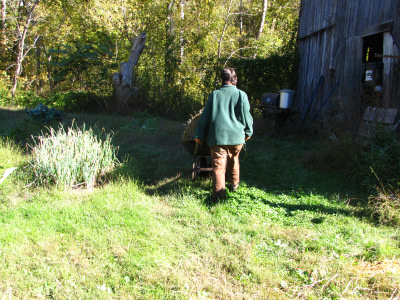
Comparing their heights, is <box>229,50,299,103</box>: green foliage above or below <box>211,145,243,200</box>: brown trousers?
above

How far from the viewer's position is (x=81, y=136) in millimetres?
5562

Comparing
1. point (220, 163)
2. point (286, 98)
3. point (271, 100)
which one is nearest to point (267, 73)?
point (271, 100)

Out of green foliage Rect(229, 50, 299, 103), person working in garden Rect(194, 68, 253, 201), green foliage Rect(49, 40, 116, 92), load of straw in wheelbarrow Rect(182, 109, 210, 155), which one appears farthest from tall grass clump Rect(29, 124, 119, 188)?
green foliage Rect(49, 40, 116, 92)

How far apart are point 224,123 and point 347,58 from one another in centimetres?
561

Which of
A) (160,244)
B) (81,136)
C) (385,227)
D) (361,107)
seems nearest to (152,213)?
(160,244)

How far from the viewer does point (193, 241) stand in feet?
12.0

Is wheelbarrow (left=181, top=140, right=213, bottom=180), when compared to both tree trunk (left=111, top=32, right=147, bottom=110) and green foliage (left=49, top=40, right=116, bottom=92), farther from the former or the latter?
green foliage (left=49, top=40, right=116, bottom=92)

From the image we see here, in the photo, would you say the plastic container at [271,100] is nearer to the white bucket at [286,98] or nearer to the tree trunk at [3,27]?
the white bucket at [286,98]

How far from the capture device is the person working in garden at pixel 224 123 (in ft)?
14.5

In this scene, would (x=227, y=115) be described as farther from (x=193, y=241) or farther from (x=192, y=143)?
(x=193, y=241)

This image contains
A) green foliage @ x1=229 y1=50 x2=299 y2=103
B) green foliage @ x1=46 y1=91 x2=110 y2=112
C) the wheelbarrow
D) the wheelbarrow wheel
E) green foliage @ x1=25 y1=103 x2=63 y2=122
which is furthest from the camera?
green foliage @ x1=46 y1=91 x2=110 y2=112

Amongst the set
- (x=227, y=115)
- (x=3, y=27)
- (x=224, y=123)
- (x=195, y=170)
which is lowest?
(x=195, y=170)

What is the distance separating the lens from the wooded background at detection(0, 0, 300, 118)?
463 inches

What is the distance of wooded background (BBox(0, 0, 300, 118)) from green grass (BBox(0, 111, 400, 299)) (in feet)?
22.4
